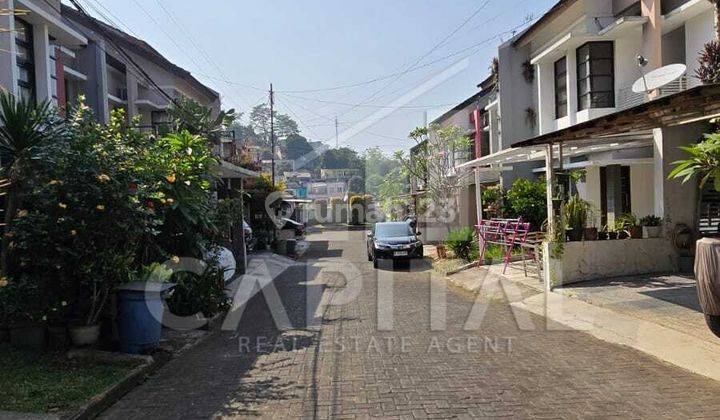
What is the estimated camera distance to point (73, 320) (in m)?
7.08

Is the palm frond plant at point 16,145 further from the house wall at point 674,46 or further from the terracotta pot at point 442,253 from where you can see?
the house wall at point 674,46

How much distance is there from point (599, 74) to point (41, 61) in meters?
14.9

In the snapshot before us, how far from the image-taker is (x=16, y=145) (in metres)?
6.84

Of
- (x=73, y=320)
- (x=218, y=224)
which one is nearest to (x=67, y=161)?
(x=73, y=320)

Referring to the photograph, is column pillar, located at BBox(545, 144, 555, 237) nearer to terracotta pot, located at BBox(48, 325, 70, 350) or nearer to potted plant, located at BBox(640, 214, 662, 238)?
potted plant, located at BBox(640, 214, 662, 238)

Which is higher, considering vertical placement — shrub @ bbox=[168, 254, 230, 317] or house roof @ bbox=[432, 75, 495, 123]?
house roof @ bbox=[432, 75, 495, 123]

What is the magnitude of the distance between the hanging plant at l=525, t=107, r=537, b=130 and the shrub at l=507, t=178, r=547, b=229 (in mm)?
5503

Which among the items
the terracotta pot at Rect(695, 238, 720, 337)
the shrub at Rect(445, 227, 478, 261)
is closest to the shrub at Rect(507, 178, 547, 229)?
the shrub at Rect(445, 227, 478, 261)

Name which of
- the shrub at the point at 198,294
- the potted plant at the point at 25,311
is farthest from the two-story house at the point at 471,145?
the potted plant at the point at 25,311

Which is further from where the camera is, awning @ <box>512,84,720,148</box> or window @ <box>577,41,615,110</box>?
window @ <box>577,41,615,110</box>

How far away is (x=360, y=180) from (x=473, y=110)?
4065 centimetres

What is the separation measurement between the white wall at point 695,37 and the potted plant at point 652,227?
3.77 metres

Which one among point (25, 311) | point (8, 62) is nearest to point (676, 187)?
point (25, 311)

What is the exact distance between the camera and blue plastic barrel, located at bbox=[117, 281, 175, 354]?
7078mm
